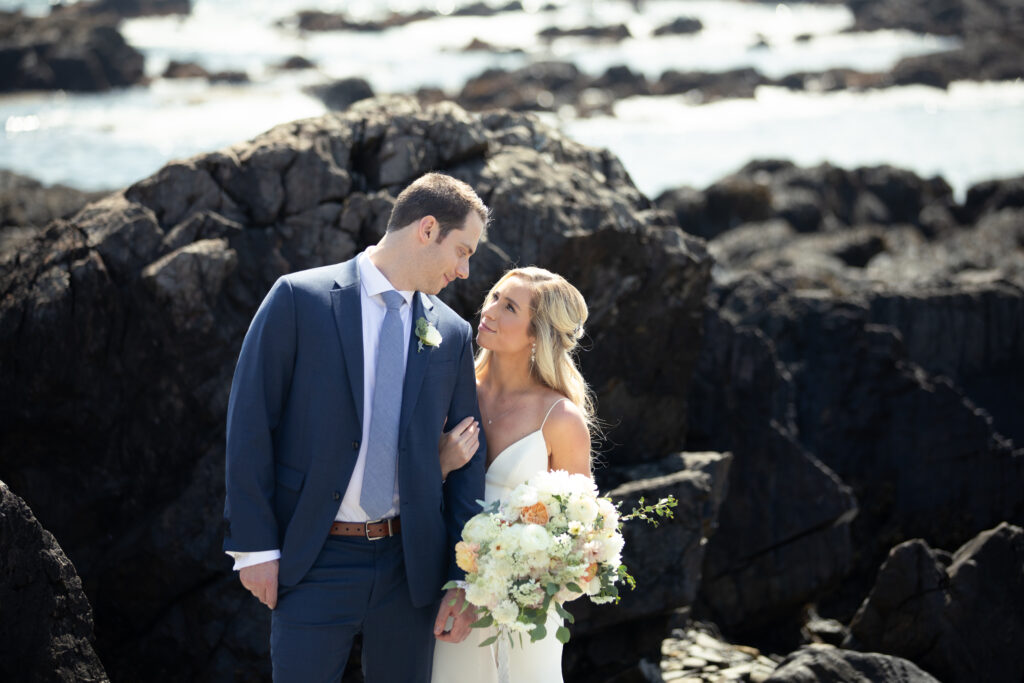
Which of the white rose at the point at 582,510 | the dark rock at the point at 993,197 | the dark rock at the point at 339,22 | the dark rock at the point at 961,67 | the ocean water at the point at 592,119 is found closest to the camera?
the white rose at the point at 582,510

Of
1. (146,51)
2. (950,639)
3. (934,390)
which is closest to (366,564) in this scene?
(950,639)

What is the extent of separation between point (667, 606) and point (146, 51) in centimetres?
4535

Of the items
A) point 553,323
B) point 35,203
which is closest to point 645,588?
point 553,323

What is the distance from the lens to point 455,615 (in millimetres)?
4520

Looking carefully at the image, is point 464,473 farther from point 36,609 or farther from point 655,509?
point 36,609

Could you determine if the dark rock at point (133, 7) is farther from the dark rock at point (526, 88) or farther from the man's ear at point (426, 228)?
the man's ear at point (426, 228)

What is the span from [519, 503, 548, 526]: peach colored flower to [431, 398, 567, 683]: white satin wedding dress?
69 cm

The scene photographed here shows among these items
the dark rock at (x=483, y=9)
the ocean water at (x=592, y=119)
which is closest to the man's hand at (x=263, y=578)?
the ocean water at (x=592, y=119)

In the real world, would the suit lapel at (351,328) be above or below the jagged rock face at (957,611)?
above

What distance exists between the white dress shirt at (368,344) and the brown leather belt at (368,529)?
0.07 feet

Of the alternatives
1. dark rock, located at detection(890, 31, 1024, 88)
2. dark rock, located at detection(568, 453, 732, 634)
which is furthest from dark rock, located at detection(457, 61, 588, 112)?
dark rock, located at detection(568, 453, 732, 634)

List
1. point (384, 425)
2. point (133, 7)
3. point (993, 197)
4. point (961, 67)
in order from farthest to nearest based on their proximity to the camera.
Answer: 1. point (133, 7)
2. point (961, 67)
3. point (993, 197)
4. point (384, 425)

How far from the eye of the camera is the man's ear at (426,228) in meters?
4.41

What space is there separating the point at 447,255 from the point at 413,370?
489 mm
